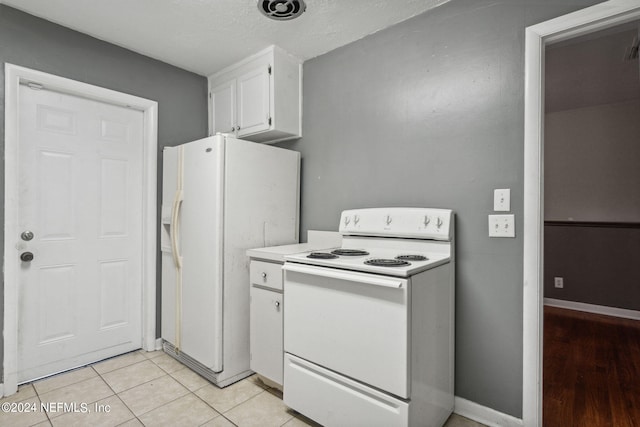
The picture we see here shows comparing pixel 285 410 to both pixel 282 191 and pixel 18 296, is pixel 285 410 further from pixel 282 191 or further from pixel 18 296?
pixel 18 296

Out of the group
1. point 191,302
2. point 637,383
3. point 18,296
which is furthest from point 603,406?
point 18,296

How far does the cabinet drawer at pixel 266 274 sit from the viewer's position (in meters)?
2.04

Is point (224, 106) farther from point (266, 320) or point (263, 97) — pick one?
point (266, 320)

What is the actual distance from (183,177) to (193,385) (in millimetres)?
1473

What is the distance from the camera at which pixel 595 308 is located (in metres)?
3.83

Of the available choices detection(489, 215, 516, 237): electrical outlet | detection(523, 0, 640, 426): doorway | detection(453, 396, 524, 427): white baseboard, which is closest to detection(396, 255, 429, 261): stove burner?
detection(489, 215, 516, 237): electrical outlet

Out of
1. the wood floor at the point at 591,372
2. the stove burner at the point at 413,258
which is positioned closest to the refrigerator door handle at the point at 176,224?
the stove burner at the point at 413,258

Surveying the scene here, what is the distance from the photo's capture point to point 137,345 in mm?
2701

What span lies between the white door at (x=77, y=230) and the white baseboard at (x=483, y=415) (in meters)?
2.48

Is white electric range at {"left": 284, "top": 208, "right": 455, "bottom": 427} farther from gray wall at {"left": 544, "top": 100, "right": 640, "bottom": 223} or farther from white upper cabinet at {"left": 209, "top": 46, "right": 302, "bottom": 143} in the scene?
gray wall at {"left": 544, "top": 100, "right": 640, "bottom": 223}

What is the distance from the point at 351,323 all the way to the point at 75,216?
2168mm

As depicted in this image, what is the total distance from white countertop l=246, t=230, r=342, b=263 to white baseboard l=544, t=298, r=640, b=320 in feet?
11.2

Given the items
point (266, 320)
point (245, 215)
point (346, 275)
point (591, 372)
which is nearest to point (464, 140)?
point (346, 275)

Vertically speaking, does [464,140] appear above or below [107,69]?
below
